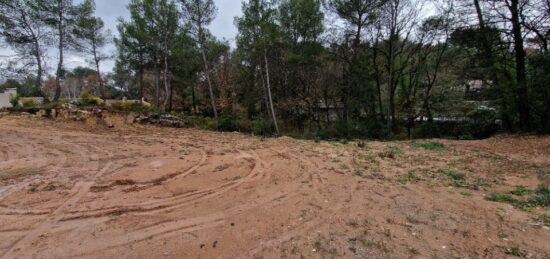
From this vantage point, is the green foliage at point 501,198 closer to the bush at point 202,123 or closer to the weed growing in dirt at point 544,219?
the weed growing in dirt at point 544,219

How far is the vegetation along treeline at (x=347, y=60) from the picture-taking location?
11.4 metres

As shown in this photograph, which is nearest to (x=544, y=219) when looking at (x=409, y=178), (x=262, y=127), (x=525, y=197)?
(x=525, y=197)

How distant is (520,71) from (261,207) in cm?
1265

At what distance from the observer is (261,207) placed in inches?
153

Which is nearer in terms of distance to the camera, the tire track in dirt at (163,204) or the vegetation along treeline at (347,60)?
the tire track in dirt at (163,204)

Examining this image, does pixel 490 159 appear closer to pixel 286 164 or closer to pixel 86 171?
pixel 286 164

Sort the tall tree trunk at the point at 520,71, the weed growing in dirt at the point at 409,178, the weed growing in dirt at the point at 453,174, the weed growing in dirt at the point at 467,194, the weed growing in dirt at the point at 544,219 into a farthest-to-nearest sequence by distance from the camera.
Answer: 1. the tall tree trunk at the point at 520,71
2. the weed growing in dirt at the point at 453,174
3. the weed growing in dirt at the point at 409,178
4. the weed growing in dirt at the point at 467,194
5. the weed growing in dirt at the point at 544,219

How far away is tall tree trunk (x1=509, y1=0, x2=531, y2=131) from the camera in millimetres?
10438

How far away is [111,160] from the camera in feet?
21.5

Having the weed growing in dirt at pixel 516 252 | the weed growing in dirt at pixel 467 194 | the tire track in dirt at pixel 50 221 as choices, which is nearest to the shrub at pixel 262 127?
the tire track in dirt at pixel 50 221

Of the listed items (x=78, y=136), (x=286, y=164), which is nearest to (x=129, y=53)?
(x=78, y=136)

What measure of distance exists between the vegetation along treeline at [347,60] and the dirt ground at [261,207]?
6.20 meters

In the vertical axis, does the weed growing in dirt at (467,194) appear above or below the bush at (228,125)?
below

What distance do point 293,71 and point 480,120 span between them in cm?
951
